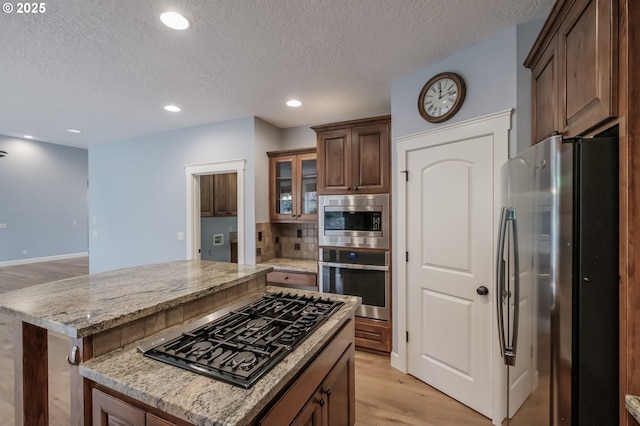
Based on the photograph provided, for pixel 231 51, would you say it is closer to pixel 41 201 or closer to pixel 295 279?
pixel 295 279

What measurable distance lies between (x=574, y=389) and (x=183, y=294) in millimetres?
1669

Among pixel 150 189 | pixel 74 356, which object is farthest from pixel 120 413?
pixel 150 189

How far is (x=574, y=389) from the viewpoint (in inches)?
39.9

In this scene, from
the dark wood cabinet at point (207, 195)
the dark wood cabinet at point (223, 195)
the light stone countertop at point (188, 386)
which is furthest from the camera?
the dark wood cabinet at point (223, 195)

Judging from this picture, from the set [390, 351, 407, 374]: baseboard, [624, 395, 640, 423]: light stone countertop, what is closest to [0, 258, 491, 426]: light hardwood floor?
[390, 351, 407, 374]: baseboard

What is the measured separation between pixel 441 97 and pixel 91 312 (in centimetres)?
262

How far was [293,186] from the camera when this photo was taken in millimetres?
3682

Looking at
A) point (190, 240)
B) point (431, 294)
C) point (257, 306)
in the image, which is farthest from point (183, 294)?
point (190, 240)

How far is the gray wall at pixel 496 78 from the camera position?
188 cm

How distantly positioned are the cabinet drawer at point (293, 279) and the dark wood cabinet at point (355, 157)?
1004 mm

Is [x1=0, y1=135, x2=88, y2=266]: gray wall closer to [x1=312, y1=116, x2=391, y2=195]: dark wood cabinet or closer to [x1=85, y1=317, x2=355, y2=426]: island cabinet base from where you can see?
[x1=312, y1=116, x2=391, y2=195]: dark wood cabinet

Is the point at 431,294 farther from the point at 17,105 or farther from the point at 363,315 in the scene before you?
the point at 17,105

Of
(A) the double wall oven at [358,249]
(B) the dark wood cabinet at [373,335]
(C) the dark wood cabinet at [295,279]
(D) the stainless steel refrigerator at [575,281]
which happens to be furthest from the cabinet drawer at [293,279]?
(D) the stainless steel refrigerator at [575,281]

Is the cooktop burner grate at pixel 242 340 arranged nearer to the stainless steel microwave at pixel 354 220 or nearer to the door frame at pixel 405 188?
the door frame at pixel 405 188
